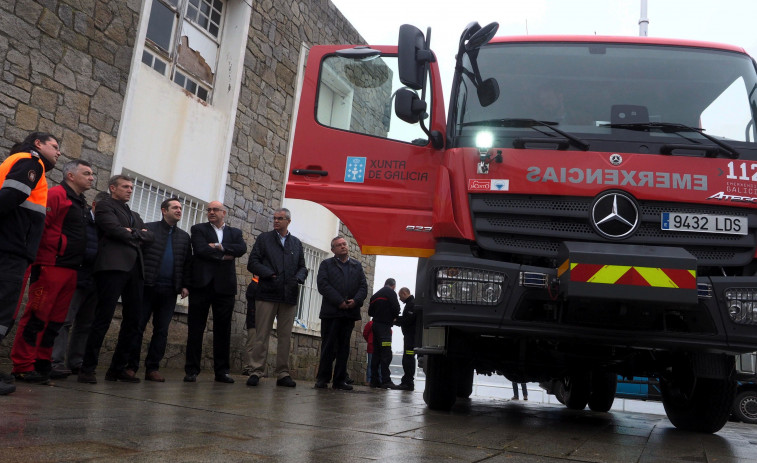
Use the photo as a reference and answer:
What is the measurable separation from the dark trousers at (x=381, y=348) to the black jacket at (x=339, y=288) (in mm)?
2358

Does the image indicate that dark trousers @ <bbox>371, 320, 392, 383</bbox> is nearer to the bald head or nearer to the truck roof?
the bald head

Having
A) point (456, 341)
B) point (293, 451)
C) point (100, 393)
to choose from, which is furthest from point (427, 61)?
point (100, 393)

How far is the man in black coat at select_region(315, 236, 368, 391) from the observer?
8.27 meters

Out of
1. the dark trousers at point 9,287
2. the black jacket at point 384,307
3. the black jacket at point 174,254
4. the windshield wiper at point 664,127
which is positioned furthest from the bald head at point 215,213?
the windshield wiper at point 664,127

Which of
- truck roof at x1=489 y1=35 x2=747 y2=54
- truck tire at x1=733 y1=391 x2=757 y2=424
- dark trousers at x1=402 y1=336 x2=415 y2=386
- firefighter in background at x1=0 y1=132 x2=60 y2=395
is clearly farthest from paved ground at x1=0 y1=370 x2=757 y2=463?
truck tire at x1=733 y1=391 x2=757 y2=424

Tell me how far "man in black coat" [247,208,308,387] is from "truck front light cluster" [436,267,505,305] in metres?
3.51

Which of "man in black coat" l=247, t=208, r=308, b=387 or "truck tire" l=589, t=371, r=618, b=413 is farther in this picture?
"truck tire" l=589, t=371, r=618, b=413

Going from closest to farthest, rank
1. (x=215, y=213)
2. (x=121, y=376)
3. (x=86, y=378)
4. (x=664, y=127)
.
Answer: (x=664, y=127), (x=86, y=378), (x=121, y=376), (x=215, y=213)

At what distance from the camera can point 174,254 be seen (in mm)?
7121

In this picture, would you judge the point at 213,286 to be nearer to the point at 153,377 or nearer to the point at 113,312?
the point at 153,377

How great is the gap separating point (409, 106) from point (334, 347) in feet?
14.0

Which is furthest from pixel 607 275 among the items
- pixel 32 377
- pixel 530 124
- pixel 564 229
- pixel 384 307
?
pixel 384 307

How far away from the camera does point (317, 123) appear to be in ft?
17.5

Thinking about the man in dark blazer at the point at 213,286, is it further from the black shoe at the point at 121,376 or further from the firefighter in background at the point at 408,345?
the firefighter in background at the point at 408,345
